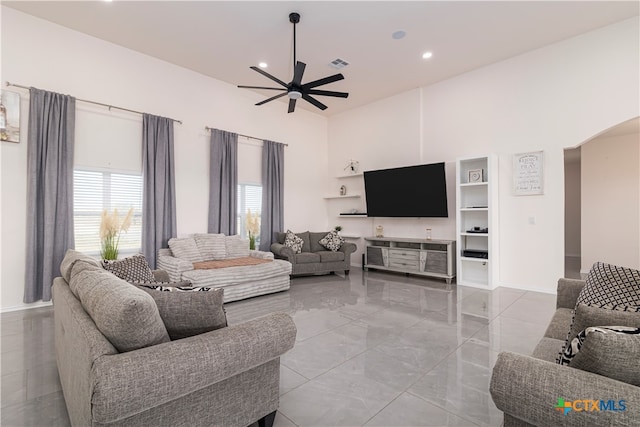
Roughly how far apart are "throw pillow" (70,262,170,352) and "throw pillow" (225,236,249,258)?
3.89m

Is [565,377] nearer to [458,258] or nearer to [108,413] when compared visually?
[108,413]

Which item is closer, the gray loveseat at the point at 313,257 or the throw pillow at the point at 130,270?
the throw pillow at the point at 130,270

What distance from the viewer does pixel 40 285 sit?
387 cm

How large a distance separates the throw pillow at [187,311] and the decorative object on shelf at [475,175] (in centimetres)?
497

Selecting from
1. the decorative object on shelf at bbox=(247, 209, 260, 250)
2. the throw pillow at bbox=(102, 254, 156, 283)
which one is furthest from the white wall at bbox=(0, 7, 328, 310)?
the throw pillow at bbox=(102, 254, 156, 283)

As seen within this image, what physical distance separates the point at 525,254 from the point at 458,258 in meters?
0.99

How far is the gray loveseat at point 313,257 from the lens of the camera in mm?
5602

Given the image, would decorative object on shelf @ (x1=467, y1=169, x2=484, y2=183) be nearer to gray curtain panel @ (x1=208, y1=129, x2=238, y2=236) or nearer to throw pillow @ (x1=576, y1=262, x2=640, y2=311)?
throw pillow @ (x1=576, y1=262, x2=640, y2=311)

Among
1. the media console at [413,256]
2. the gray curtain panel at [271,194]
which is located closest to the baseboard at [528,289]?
the media console at [413,256]

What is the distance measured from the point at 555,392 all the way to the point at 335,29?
4.43m

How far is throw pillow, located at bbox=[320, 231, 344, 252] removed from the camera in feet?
20.4

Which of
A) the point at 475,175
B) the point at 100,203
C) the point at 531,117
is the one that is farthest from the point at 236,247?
the point at 531,117

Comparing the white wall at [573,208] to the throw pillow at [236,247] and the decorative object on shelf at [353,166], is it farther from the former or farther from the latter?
the throw pillow at [236,247]

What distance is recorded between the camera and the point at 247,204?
6203 mm
